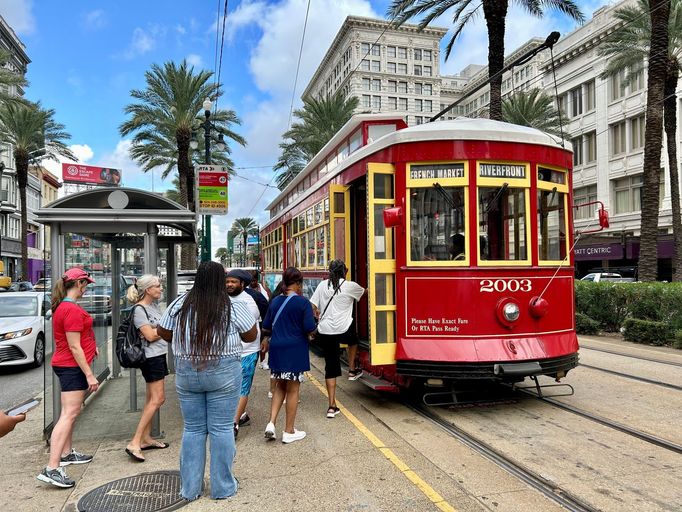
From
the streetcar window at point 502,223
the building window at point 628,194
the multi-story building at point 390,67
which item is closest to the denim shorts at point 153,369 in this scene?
the streetcar window at point 502,223

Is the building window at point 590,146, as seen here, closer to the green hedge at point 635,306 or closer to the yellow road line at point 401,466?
the green hedge at point 635,306

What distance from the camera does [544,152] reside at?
6441mm

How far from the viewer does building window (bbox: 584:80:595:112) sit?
1535 inches

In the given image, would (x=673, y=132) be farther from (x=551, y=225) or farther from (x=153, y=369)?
(x=153, y=369)

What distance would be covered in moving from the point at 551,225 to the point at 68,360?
534cm

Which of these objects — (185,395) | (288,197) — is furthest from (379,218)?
(288,197)

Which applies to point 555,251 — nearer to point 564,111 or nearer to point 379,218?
point 379,218

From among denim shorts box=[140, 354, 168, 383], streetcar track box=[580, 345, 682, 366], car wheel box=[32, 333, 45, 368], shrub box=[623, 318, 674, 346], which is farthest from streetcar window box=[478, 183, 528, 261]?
car wheel box=[32, 333, 45, 368]

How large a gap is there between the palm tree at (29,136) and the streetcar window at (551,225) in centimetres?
3154

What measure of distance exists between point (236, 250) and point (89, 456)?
395 feet

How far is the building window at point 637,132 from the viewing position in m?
34.7

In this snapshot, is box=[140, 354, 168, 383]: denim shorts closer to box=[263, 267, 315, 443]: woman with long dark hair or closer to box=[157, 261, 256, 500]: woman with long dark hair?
box=[263, 267, 315, 443]: woman with long dark hair

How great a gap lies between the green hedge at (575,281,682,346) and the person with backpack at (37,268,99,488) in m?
11.4

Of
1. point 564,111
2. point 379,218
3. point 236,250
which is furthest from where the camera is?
point 236,250
